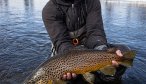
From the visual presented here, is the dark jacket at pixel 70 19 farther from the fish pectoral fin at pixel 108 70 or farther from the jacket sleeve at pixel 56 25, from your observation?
the fish pectoral fin at pixel 108 70

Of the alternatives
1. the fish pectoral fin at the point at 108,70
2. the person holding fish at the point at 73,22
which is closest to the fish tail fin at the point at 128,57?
the fish pectoral fin at the point at 108,70

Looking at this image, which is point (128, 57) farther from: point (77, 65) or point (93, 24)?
point (93, 24)

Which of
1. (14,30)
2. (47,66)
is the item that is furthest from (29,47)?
(47,66)

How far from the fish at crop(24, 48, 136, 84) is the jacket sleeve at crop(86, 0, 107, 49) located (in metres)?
1.16

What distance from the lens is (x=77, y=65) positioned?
14.8ft

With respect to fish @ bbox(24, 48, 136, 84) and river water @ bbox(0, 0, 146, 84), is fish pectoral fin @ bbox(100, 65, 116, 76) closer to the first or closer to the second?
fish @ bbox(24, 48, 136, 84)

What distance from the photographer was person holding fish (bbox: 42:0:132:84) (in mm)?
5773

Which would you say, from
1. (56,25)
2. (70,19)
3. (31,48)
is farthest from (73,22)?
(31,48)

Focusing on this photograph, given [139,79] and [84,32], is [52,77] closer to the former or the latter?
[84,32]

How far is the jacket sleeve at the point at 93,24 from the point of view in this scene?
572cm

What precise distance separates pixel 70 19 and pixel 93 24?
50 centimetres

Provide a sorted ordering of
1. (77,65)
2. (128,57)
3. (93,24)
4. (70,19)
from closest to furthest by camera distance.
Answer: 1. (128,57)
2. (77,65)
3. (93,24)
4. (70,19)

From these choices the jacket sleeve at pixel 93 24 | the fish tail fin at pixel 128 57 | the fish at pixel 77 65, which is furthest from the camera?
the jacket sleeve at pixel 93 24

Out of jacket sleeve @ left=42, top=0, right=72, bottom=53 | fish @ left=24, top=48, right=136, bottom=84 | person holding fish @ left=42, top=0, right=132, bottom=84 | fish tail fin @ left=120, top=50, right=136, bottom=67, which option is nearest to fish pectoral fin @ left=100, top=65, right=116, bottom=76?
fish @ left=24, top=48, right=136, bottom=84
